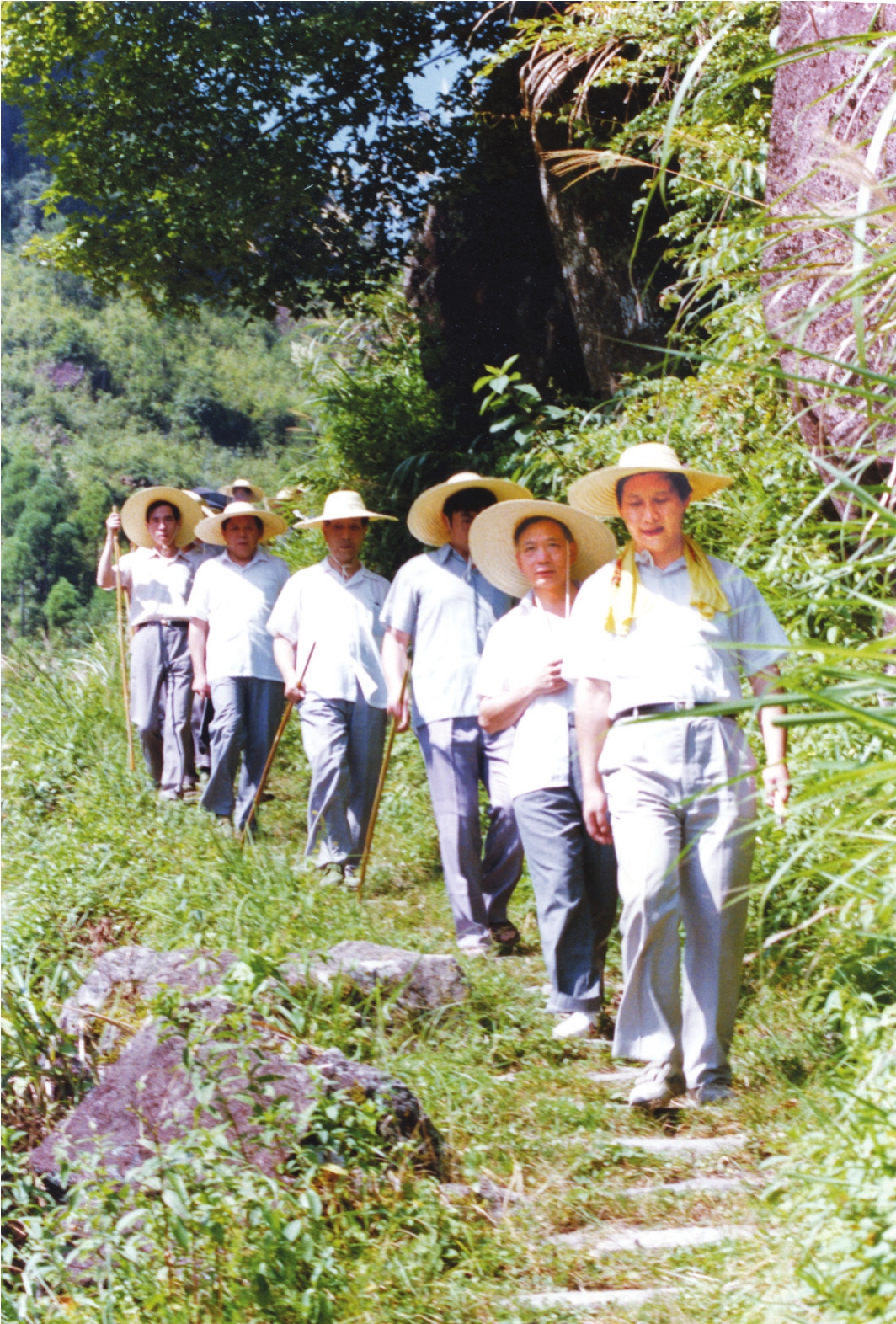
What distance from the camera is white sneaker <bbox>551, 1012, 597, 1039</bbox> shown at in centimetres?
441

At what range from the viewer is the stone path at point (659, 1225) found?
2.87 m

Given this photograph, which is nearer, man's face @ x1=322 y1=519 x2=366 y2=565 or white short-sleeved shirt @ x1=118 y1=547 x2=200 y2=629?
man's face @ x1=322 y1=519 x2=366 y2=565

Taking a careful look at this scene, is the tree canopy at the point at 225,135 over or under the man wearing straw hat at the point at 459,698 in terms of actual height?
over

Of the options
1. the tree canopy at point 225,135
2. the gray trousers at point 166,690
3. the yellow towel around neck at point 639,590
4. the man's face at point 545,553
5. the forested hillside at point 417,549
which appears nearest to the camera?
the forested hillside at point 417,549

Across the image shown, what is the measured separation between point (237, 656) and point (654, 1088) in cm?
395

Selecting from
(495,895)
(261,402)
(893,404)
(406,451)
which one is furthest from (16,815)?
(261,402)

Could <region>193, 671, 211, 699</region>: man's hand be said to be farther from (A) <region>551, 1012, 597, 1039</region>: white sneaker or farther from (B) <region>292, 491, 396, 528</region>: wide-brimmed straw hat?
(A) <region>551, 1012, 597, 1039</region>: white sneaker

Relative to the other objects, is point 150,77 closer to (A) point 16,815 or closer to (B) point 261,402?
(A) point 16,815

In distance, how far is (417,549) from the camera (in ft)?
35.0

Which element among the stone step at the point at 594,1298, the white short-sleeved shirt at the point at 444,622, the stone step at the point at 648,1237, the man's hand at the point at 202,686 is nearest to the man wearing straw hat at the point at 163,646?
the man's hand at the point at 202,686

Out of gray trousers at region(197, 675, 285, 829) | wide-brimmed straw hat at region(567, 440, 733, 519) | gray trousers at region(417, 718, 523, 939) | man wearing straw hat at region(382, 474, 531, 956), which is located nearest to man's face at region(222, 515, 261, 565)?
gray trousers at region(197, 675, 285, 829)

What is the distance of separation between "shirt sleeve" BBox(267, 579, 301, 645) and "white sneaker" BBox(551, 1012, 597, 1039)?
2.76 meters

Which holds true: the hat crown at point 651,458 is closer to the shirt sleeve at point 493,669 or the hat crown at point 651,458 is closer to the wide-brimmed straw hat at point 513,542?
the wide-brimmed straw hat at point 513,542

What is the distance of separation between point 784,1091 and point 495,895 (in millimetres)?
2122
